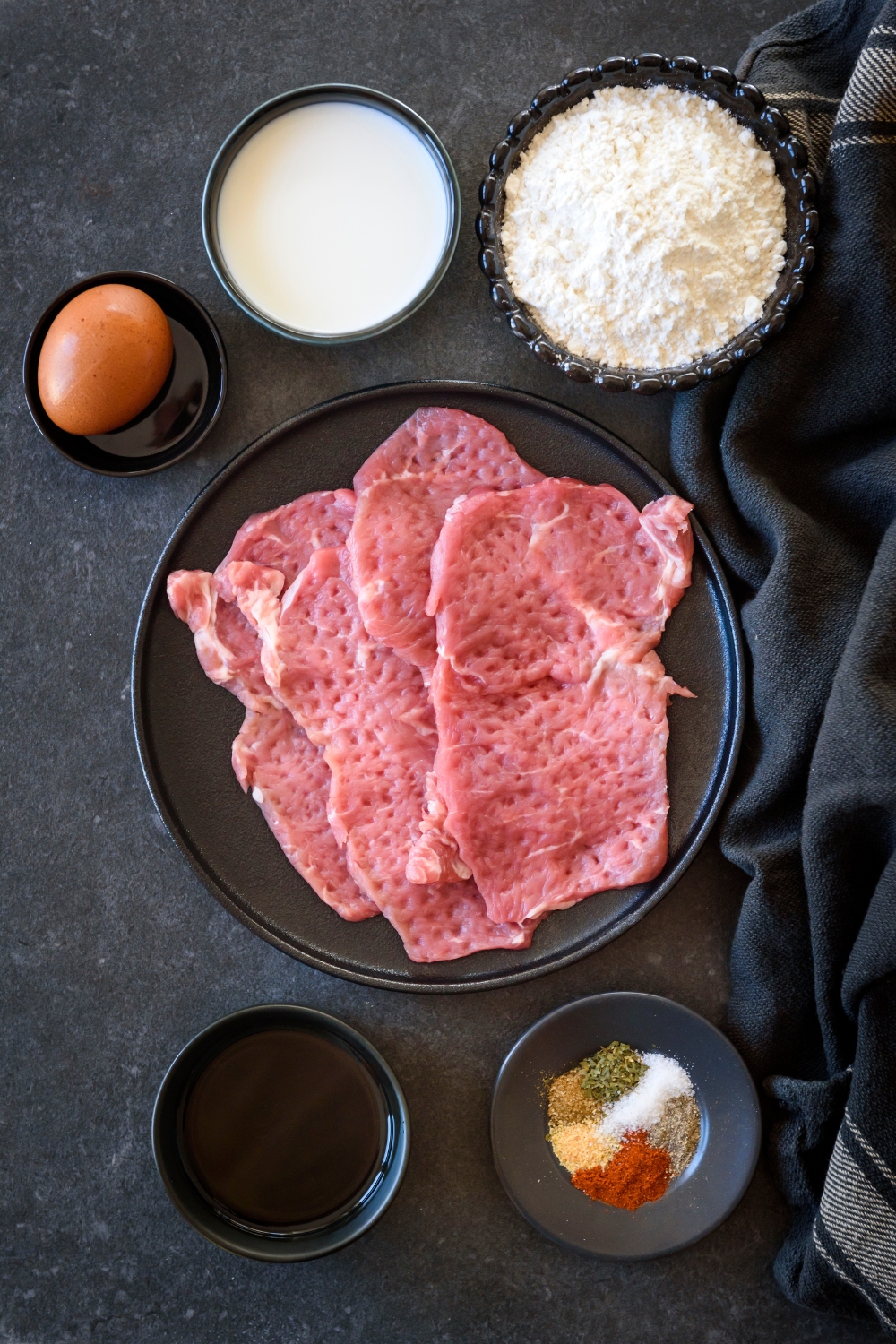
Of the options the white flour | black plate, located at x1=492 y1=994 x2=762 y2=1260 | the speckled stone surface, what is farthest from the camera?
the speckled stone surface

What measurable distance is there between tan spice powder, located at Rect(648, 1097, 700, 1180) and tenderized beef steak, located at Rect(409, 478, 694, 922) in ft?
1.29

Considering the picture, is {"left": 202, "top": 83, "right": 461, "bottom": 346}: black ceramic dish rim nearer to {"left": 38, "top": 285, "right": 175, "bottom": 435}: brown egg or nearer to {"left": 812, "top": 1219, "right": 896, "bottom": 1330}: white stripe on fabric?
{"left": 38, "top": 285, "right": 175, "bottom": 435}: brown egg

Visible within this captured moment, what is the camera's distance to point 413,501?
1636mm

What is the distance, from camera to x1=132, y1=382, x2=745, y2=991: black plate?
1612mm

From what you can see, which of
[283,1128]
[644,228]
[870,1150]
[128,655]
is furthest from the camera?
[128,655]

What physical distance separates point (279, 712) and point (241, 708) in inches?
2.8

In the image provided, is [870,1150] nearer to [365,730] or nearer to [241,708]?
[365,730]

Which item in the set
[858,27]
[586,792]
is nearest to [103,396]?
[586,792]

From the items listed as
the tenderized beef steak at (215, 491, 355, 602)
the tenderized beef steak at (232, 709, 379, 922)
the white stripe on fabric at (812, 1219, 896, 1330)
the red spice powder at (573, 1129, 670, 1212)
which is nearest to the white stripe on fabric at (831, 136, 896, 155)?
the tenderized beef steak at (215, 491, 355, 602)

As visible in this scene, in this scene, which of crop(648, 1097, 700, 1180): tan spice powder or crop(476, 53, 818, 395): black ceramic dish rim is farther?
crop(648, 1097, 700, 1180): tan spice powder

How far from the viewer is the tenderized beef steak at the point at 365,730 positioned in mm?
1613

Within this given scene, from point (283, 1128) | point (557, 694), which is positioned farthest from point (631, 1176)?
point (557, 694)

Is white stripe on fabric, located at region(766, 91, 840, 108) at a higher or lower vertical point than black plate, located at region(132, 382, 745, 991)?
higher

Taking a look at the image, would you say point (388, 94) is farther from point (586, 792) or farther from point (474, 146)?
point (586, 792)
